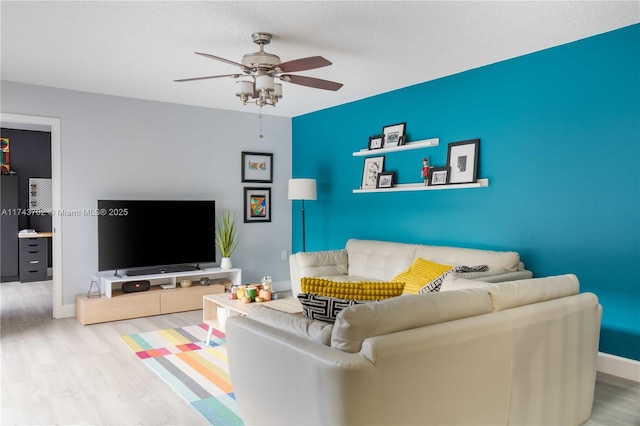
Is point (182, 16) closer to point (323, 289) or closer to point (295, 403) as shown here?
point (323, 289)

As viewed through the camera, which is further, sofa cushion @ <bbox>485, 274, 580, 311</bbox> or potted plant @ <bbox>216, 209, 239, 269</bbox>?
potted plant @ <bbox>216, 209, 239, 269</bbox>

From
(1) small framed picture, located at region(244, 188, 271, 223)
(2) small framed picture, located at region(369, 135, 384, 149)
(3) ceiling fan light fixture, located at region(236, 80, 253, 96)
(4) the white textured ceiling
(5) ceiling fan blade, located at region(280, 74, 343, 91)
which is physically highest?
(4) the white textured ceiling

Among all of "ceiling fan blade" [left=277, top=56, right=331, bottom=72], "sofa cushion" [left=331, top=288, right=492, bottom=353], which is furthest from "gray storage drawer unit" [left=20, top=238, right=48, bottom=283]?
"sofa cushion" [left=331, top=288, right=492, bottom=353]

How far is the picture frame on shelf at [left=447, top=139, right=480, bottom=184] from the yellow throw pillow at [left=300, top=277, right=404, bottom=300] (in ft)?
7.93

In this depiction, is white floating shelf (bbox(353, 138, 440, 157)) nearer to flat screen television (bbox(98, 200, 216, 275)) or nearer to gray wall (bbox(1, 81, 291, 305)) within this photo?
gray wall (bbox(1, 81, 291, 305))

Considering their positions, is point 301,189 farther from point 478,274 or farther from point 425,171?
point 478,274

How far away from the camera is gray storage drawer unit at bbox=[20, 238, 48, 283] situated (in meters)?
7.57

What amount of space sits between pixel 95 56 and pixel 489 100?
3.43m

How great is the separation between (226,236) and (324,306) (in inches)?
160

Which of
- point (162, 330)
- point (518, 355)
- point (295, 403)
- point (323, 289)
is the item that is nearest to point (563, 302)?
point (518, 355)

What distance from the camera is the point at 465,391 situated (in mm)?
2066

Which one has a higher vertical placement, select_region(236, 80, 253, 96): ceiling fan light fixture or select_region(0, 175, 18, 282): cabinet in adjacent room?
select_region(236, 80, 253, 96): ceiling fan light fixture

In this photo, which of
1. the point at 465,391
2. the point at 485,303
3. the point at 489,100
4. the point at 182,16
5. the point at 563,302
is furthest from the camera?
the point at 489,100

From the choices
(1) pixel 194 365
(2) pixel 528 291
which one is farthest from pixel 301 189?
(2) pixel 528 291
